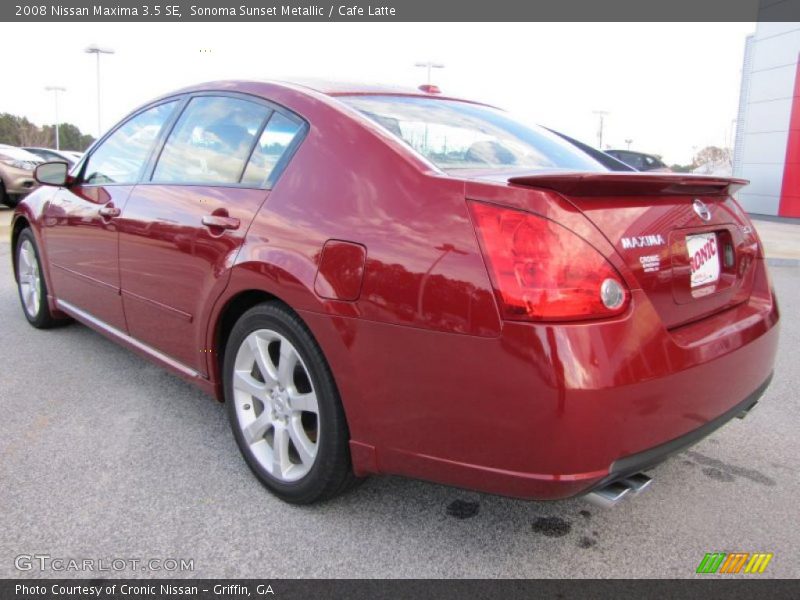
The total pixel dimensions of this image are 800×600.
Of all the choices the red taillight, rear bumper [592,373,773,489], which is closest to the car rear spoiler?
the red taillight

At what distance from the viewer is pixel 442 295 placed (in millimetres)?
1887

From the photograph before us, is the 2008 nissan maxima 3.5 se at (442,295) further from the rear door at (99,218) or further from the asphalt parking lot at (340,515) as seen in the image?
the rear door at (99,218)

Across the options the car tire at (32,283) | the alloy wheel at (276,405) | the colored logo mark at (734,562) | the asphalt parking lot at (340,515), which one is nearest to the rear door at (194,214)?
the alloy wheel at (276,405)

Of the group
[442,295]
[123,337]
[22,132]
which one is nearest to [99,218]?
[123,337]

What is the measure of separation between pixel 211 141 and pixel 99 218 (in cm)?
103

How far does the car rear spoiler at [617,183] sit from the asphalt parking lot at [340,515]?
1210mm

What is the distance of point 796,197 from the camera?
65.9ft

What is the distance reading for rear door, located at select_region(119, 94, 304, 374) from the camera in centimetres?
261

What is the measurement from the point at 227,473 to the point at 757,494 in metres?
2.16

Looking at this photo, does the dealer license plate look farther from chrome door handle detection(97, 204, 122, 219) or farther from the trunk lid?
chrome door handle detection(97, 204, 122, 219)

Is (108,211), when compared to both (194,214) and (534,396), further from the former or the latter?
(534,396)

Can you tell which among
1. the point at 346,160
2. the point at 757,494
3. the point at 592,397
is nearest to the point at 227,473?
the point at 346,160

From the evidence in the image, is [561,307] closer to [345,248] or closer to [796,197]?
[345,248]
